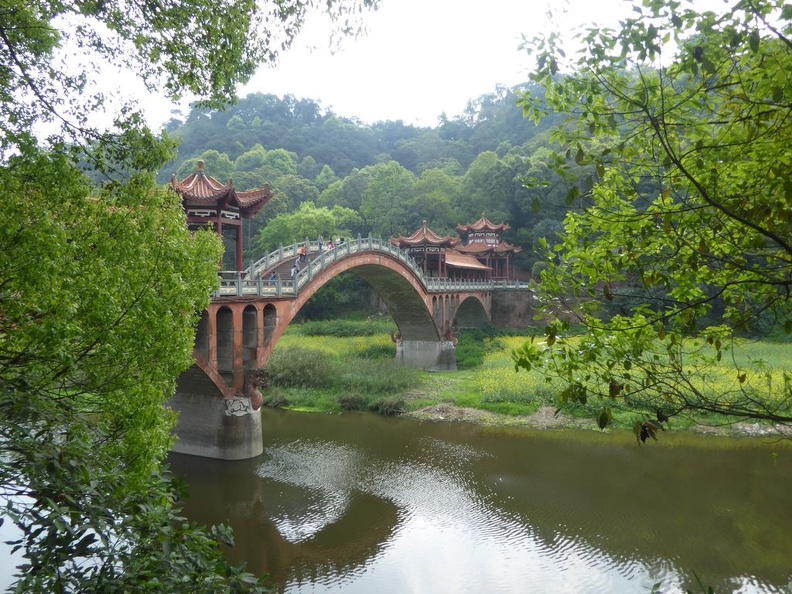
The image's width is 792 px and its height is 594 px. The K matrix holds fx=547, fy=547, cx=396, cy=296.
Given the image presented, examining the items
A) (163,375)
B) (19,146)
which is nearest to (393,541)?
(163,375)

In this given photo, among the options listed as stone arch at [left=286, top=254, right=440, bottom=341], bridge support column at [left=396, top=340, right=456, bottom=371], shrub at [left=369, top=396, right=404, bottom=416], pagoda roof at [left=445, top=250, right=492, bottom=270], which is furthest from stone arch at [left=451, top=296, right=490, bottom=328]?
shrub at [left=369, top=396, right=404, bottom=416]

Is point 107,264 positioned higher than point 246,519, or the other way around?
point 107,264

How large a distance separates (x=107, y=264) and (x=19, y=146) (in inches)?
53.5

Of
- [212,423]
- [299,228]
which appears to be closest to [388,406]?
[212,423]

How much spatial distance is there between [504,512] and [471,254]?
32.6m

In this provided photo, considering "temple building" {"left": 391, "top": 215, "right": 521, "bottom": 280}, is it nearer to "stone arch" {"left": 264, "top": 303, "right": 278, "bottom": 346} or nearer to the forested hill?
the forested hill

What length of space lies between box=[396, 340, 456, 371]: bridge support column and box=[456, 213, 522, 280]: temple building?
12.5 meters

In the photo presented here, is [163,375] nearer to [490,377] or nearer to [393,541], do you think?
[393,541]

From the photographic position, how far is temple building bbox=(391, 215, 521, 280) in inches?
1425

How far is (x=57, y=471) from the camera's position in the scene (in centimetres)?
305

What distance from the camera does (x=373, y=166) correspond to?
63.2 m

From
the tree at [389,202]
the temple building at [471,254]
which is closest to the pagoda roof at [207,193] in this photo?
the temple building at [471,254]

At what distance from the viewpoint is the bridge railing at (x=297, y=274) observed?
16628 mm

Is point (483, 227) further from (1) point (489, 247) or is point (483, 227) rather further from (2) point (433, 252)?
(2) point (433, 252)
